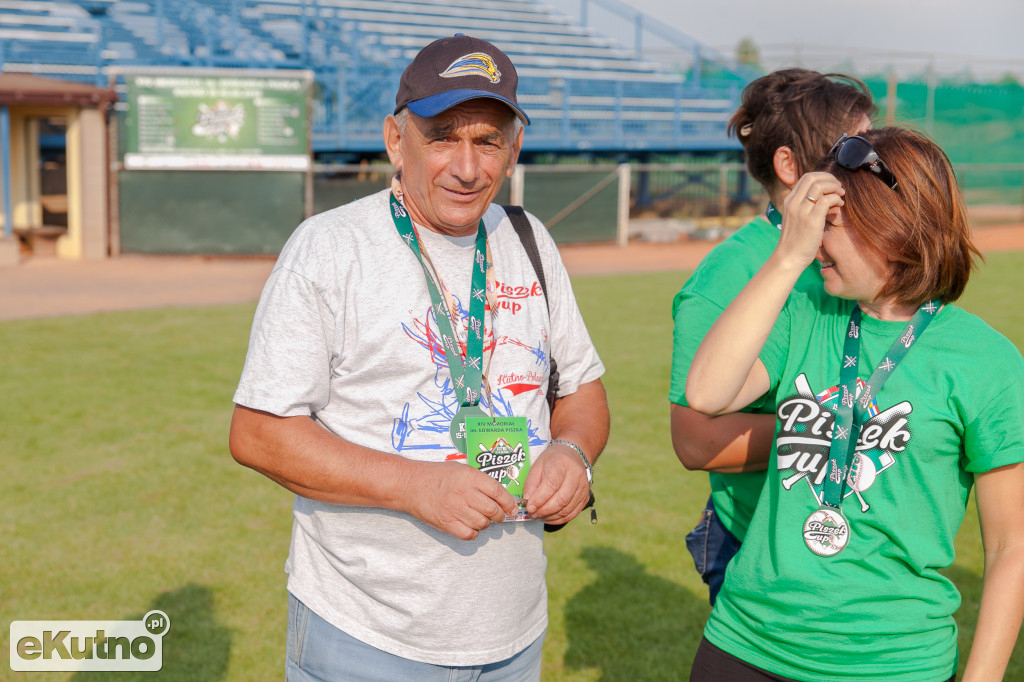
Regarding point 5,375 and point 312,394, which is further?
point 5,375

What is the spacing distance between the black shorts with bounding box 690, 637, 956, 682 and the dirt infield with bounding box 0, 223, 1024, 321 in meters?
9.23

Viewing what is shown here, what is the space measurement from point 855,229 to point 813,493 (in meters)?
0.51

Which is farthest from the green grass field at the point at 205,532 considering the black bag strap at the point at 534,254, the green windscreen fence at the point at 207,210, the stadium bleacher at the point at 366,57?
the stadium bleacher at the point at 366,57

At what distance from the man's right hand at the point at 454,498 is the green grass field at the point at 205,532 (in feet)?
7.24

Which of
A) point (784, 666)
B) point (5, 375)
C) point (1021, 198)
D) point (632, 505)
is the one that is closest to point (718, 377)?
point (784, 666)

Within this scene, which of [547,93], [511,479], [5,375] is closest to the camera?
[511,479]

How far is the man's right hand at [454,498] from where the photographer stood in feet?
6.16

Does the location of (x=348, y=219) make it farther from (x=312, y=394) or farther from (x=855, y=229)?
(x=855, y=229)

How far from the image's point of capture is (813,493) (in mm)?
1915

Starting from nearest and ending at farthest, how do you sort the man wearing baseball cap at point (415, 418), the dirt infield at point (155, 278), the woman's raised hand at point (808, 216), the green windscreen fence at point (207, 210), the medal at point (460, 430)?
the woman's raised hand at point (808, 216)
the man wearing baseball cap at point (415, 418)
the medal at point (460, 430)
the dirt infield at point (155, 278)
the green windscreen fence at point (207, 210)

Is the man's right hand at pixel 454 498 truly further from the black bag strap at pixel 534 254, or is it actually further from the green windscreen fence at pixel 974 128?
the green windscreen fence at pixel 974 128

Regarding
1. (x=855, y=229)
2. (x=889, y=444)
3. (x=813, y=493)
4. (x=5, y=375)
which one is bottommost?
(x=5, y=375)

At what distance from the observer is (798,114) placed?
233 centimetres

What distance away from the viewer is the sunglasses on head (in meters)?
1.83
